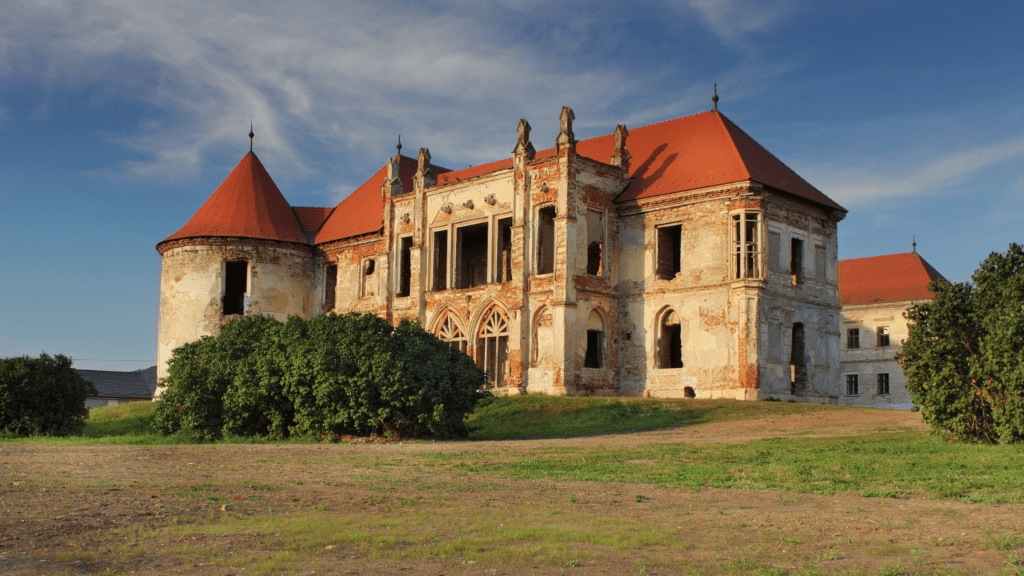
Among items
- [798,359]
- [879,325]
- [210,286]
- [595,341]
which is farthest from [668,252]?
[879,325]

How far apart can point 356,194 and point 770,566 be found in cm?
4206

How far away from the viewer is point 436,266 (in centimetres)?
3938

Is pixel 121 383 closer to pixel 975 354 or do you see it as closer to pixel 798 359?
pixel 798 359

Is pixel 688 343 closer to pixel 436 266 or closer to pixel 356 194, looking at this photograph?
pixel 436 266

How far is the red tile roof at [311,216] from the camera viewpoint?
47.4 metres

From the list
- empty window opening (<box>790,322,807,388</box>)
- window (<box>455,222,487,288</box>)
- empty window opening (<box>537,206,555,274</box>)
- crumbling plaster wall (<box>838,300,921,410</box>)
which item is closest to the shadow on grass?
empty window opening (<box>790,322,807,388</box>)

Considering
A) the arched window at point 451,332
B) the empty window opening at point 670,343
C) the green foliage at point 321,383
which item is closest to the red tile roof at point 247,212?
the arched window at point 451,332

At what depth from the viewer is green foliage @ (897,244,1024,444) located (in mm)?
16531

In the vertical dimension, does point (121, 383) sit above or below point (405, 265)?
below

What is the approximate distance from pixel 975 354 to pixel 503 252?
23893mm

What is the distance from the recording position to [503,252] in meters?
39.5

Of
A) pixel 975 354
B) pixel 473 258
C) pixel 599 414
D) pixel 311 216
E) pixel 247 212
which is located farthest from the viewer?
pixel 311 216

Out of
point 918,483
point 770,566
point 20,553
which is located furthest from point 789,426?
point 20,553

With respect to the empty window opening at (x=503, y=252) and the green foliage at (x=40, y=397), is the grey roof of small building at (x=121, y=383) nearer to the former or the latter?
the empty window opening at (x=503, y=252)
